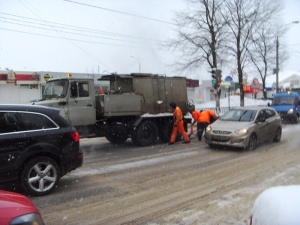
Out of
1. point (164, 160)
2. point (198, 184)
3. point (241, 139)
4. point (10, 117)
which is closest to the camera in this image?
point (10, 117)

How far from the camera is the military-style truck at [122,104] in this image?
10.0 m

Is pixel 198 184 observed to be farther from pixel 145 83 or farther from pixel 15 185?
pixel 145 83

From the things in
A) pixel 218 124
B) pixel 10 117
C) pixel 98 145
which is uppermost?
pixel 10 117

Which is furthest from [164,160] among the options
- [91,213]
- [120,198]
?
[91,213]

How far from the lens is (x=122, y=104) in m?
11.0

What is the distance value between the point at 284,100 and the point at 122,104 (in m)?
14.2

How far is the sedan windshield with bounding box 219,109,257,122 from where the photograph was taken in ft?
36.0

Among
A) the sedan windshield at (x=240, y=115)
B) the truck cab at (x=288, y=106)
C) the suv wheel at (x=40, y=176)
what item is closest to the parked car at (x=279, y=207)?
the suv wheel at (x=40, y=176)

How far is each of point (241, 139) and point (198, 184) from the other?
4053mm

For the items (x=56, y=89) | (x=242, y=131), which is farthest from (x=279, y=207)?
(x=56, y=89)

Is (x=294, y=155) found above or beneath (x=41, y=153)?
beneath

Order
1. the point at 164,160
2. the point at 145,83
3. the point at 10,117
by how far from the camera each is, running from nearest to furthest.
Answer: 1. the point at 10,117
2. the point at 164,160
3. the point at 145,83

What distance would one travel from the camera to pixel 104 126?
35.9ft

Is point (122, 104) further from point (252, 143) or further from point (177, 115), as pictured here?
point (252, 143)
